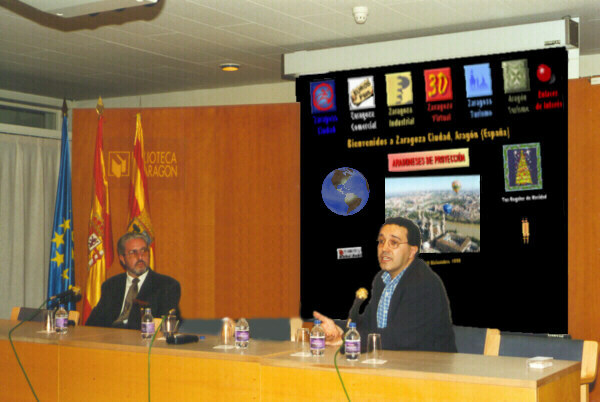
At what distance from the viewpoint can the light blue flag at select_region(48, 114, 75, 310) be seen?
22.9ft

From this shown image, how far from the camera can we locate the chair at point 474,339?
3.74 m

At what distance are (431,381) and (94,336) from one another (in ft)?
6.80

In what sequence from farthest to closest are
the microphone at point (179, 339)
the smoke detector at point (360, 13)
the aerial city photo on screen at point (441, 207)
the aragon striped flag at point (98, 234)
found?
1. the aragon striped flag at point (98, 234)
2. the aerial city photo on screen at point (441, 207)
3. the smoke detector at point (360, 13)
4. the microphone at point (179, 339)

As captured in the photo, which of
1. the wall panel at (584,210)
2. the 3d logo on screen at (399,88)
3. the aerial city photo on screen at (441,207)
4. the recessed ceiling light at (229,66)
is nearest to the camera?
the wall panel at (584,210)

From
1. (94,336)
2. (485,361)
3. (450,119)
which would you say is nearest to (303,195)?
(450,119)

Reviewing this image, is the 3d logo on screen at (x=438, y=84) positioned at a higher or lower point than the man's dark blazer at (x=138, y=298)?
higher

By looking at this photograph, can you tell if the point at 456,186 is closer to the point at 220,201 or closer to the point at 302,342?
the point at 220,201

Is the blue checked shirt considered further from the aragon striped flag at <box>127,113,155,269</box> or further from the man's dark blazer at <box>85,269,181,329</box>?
Result: the aragon striped flag at <box>127,113,155,269</box>

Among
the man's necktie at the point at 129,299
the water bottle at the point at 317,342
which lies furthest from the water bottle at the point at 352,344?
the man's necktie at the point at 129,299

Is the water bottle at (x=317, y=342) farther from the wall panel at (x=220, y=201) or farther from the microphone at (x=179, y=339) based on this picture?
the wall panel at (x=220, y=201)

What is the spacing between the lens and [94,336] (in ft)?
14.0

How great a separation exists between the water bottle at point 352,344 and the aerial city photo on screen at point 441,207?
96.8 inches

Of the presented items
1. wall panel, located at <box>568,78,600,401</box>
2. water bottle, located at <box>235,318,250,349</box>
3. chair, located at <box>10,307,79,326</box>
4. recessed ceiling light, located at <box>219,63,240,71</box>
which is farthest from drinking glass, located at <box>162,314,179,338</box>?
recessed ceiling light, located at <box>219,63,240,71</box>

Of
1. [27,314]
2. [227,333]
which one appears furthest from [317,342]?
[27,314]
